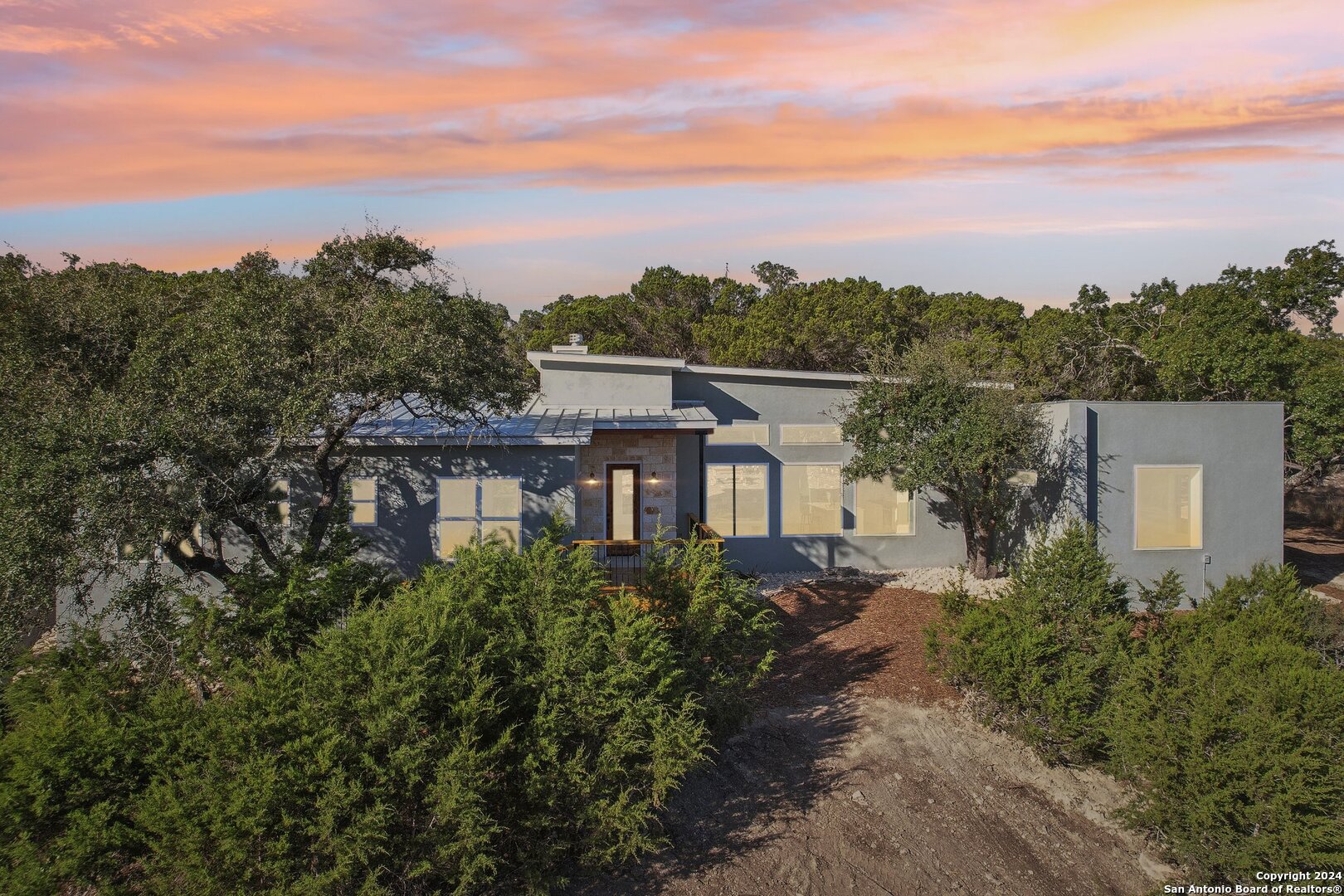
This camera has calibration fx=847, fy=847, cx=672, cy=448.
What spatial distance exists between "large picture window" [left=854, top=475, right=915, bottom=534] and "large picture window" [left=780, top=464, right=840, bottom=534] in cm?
38

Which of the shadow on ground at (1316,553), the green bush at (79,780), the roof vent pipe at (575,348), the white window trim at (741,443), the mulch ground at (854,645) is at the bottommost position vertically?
the shadow on ground at (1316,553)

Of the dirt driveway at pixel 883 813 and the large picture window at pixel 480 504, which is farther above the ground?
the large picture window at pixel 480 504

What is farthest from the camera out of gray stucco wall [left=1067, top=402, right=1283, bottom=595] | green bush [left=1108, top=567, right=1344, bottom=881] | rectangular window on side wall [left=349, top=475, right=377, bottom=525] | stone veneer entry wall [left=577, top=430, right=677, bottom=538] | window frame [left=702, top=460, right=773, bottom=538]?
window frame [left=702, top=460, right=773, bottom=538]

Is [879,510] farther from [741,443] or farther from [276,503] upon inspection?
[276,503]

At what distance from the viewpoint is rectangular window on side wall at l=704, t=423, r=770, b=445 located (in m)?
15.3

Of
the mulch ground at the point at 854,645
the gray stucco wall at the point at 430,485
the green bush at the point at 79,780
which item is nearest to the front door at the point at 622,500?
the gray stucco wall at the point at 430,485

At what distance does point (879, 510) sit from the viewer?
50.3ft

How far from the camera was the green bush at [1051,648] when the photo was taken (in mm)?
7953

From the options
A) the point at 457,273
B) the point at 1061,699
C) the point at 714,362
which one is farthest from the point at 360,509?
A: the point at 714,362

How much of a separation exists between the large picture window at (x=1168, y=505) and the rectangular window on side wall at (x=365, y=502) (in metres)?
12.1

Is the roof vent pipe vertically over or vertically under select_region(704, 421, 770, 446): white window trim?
over

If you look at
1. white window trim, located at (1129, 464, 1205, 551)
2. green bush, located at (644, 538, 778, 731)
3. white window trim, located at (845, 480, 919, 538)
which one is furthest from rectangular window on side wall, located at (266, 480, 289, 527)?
white window trim, located at (1129, 464, 1205, 551)

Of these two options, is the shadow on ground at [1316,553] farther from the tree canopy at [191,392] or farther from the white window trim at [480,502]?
the tree canopy at [191,392]

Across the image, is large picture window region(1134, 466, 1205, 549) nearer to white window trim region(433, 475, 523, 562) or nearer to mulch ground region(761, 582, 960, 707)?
mulch ground region(761, 582, 960, 707)
